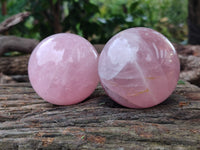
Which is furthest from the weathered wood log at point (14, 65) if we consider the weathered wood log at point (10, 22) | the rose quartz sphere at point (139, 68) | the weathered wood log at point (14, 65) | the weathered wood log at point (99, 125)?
the rose quartz sphere at point (139, 68)

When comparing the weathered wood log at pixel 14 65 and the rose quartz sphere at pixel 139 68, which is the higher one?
the rose quartz sphere at pixel 139 68

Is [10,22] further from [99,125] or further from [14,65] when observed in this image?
[99,125]

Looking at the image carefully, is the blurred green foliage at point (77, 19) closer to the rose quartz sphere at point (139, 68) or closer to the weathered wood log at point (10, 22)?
the weathered wood log at point (10, 22)

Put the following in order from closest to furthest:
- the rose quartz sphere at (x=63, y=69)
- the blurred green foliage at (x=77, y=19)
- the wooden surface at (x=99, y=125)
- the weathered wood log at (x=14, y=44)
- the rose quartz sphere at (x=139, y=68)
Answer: the wooden surface at (x=99, y=125)
the rose quartz sphere at (x=139, y=68)
the rose quartz sphere at (x=63, y=69)
the weathered wood log at (x=14, y=44)
the blurred green foliage at (x=77, y=19)

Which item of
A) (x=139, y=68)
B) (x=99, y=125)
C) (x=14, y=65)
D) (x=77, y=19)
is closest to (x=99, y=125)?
(x=99, y=125)

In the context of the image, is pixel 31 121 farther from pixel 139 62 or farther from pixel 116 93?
pixel 139 62

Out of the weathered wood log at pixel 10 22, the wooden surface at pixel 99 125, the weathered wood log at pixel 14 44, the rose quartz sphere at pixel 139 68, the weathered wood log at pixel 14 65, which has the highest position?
the rose quartz sphere at pixel 139 68
